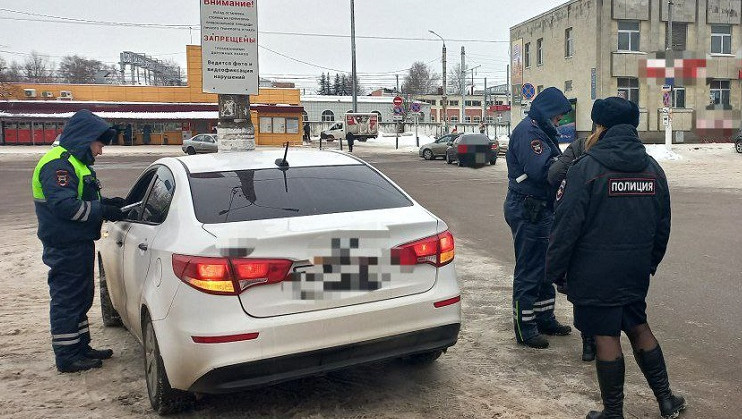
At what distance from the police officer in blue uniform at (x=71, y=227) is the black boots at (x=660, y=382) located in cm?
366

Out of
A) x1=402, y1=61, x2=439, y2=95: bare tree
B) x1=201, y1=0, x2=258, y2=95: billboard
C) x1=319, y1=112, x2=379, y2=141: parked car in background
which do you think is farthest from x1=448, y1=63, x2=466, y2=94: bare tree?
x1=201, y1=0, x2=258, y2=95: billboard

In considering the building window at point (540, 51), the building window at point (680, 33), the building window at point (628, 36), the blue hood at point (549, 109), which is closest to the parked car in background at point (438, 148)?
the building window at point (628, 36)

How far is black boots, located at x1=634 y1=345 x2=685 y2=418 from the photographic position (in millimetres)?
3473

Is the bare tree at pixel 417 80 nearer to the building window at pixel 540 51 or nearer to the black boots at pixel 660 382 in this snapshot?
the building window at pixel 540 51

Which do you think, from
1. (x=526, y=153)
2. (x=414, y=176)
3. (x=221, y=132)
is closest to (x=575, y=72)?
(x=414, y=176)

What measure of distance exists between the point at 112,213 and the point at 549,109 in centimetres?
336

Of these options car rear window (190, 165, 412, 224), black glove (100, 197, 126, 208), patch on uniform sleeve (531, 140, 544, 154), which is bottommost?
black glove (100, 197, 126, 208)

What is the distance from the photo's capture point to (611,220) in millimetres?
3203

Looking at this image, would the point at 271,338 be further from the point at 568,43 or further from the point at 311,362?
the point at 568,43

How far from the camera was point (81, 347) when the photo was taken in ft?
15.0

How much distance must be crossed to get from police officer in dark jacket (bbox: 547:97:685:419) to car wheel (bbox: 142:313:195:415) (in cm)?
220

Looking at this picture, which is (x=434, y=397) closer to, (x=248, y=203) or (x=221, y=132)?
(x=248, y=203)

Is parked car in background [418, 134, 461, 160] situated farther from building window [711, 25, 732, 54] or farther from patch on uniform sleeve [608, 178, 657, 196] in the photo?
patch on uniform sleeve [608, 178, 657, 196]

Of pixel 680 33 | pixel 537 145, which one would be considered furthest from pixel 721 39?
pixel 537 145
